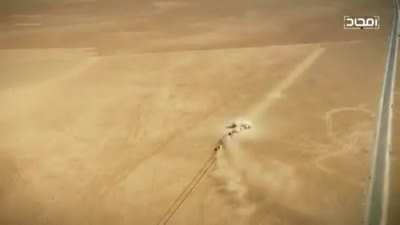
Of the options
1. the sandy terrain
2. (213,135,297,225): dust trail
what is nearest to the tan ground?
(213,135,297,225): dust trail

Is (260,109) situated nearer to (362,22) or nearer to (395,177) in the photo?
(395,177)

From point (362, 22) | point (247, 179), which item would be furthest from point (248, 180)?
point (362, 22)

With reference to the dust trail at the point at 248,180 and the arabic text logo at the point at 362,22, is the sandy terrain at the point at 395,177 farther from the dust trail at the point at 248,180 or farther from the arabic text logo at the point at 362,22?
the arabic text logo at the point at 362,22

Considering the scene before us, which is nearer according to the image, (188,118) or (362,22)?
(188,118)

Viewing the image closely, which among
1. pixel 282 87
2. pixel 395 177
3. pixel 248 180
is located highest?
pixel 282 87

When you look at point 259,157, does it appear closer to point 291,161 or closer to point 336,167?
point 291,161

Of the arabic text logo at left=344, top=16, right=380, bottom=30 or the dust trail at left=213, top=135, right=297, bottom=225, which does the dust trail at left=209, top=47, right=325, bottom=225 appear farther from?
the arabic text logo at left=344, top=16, right=380, bottom=30

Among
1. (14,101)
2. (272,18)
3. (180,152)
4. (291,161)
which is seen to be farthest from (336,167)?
(272,18)

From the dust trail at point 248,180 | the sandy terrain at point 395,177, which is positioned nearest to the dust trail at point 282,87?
the dust trail at point 248,180
